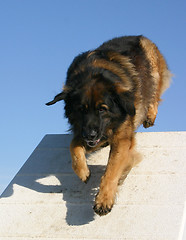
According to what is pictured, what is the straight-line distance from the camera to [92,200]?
14.8ft

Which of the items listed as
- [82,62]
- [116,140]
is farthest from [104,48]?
[116,140]

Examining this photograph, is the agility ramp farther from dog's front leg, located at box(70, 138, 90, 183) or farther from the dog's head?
the dog's head

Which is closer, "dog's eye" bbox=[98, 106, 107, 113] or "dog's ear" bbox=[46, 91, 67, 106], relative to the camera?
"dog's eye" bbox=[98, 106, 107, 113]

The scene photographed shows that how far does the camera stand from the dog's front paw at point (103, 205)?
397cm

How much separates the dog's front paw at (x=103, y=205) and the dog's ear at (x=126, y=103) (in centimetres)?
98

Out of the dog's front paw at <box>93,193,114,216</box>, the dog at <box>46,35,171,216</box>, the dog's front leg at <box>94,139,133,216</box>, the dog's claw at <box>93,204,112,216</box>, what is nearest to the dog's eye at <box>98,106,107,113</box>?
the dog at <box>46,35,171,216</box>

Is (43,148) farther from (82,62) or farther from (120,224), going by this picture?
(120,224)

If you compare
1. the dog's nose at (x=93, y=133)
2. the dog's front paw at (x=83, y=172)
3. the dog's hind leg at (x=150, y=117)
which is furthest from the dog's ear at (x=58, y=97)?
the dog's hind leg at (x=150, y=117)

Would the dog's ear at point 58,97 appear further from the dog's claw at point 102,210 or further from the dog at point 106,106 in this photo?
the dog's claw at point 102,210

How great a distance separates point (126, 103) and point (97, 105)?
408mm

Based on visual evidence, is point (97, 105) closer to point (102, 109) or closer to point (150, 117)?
point (102, 109)

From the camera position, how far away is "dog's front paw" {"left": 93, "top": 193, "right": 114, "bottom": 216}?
397 centimetres

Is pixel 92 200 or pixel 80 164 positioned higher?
pixel 80 164

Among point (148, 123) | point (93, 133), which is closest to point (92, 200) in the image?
point (93, 133)
